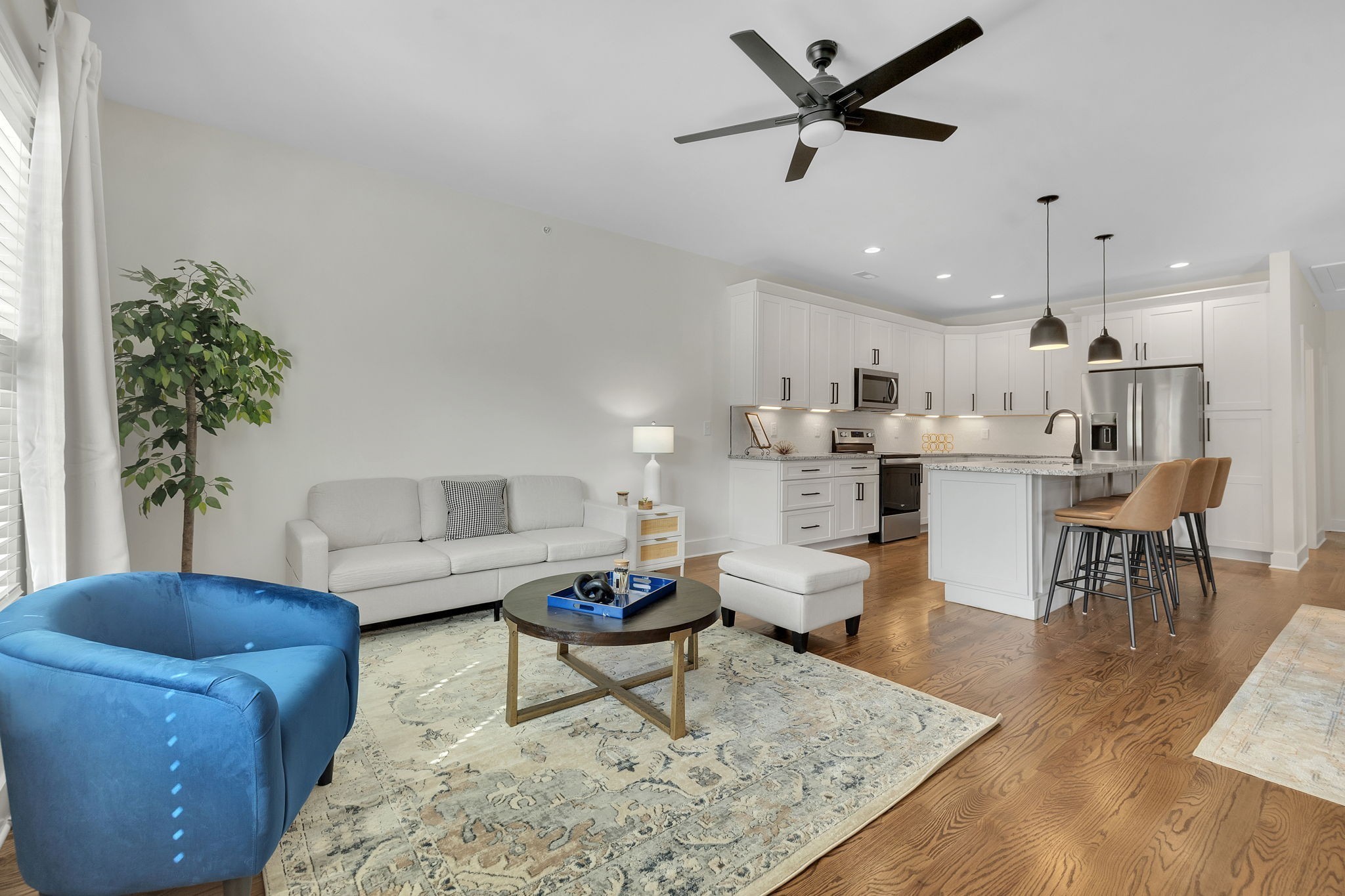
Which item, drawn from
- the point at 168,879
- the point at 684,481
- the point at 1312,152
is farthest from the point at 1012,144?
the point at 168,879

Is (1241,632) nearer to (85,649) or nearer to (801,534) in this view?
(801,534)

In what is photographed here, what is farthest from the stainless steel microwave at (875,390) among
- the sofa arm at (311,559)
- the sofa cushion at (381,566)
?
the sofa arm at (311,559)

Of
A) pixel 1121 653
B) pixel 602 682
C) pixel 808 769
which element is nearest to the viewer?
pixel 808 769

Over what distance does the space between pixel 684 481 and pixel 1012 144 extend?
3373 mm

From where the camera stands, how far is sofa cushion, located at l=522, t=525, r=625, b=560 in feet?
12.5

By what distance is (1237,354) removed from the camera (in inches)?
221

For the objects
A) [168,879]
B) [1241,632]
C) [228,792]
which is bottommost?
[1241,632]

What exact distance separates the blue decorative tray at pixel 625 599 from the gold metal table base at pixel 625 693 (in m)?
0.19

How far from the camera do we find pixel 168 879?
1.29 m

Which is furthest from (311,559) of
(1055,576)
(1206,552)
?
(1206,552)

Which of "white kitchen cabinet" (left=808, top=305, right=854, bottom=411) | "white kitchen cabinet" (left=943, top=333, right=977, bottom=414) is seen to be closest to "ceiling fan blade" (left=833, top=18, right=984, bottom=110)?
"white kitchen cabinet" (left=808, top=305, right=854, bottom=411)

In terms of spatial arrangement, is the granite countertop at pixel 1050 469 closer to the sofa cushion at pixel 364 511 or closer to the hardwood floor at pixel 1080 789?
the hardwood floor at pixel 1080 789

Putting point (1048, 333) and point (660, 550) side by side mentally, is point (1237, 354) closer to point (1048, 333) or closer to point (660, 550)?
point (1048, 333)

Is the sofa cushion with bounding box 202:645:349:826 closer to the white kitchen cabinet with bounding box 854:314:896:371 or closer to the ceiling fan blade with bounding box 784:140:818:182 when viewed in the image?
the ceiling fan blade with bounding box 784:140:818:182
